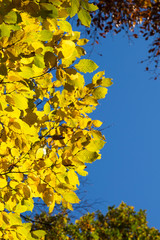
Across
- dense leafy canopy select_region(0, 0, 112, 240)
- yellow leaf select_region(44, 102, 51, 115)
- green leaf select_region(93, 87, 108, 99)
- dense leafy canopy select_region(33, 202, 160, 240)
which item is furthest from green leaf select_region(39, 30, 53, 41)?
dense leafy canopy select_region(33, 202, 160, 240)

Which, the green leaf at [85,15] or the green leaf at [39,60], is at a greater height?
the green leaf at [85,15]

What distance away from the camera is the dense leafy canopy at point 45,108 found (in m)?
1.68

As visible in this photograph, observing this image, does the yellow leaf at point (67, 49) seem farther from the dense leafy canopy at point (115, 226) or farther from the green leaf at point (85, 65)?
the dense leafy canopy at point (115, 226)

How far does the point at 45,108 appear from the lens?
2.32m

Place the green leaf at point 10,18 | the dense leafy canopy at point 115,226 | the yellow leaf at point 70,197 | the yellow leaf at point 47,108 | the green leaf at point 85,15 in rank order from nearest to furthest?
the green leaf at point 10,18, the green leaf at point 85,15, the yellow leaf at point 70,197, the yellow leaf at point 47,108, the dense leafy canopy at point 115,226

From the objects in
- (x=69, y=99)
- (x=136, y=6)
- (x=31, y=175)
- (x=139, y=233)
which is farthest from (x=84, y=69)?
(x=139, y=233)

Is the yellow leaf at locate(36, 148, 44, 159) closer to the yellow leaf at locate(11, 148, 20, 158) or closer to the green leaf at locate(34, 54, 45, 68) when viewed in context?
the yellow leaf at locate(11, 148, 20, 158)

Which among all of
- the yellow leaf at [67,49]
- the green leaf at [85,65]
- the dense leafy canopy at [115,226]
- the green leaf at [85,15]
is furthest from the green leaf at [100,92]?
the dense leafy canopy at [115,226]

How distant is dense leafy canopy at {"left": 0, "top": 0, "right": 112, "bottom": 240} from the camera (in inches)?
66.1

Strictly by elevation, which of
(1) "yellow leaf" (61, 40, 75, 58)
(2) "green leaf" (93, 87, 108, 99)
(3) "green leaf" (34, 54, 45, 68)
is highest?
(2) "green leaf" (93, 87, 108, 99)

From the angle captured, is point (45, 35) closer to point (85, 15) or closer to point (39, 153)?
point (85, 15)

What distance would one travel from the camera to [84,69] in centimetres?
183

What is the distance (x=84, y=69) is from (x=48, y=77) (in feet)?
1.98

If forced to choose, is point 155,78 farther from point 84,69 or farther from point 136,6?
point 84,69
